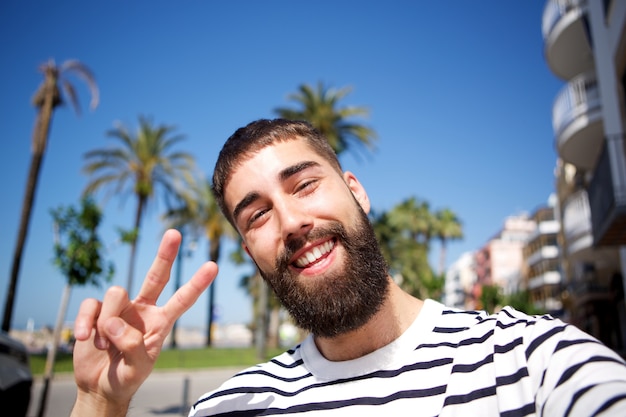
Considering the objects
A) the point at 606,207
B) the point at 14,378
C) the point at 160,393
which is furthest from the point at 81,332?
the point at 160,393

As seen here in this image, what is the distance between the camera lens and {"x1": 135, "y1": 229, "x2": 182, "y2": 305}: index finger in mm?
1536

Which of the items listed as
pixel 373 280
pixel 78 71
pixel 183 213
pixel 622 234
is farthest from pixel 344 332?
pixel 183 213

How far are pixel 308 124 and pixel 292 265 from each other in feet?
2.55

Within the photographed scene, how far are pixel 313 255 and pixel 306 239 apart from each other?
0.23 feet

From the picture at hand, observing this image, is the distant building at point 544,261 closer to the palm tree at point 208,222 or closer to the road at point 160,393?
the palm tree at point 208,222

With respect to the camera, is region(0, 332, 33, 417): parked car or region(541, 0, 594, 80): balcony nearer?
region(0, 332, 33, 417): parked car

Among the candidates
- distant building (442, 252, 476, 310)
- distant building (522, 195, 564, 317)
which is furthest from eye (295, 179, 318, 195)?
distant building (442, 252, 476, 310)

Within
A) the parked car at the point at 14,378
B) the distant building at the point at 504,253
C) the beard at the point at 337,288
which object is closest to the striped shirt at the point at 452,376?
the beard at the point at 337,288

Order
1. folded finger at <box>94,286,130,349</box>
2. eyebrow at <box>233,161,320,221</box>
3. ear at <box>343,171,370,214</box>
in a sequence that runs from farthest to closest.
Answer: ear at <box>343,171,370,214</box>, eyebrow at <box>233,161,320,221</box>, folded finger at <box>94,286,130,349</box>

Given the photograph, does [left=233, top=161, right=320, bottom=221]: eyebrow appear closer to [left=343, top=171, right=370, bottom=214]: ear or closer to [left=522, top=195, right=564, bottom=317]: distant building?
[left=343, top=171, right=370, bottom=214]: ear

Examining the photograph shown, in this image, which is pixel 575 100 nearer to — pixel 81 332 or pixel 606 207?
pixel 606 207

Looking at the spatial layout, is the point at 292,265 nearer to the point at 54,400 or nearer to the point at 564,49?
the point at 54,400

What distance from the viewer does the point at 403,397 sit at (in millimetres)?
1491

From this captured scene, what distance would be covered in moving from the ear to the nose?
430mm
